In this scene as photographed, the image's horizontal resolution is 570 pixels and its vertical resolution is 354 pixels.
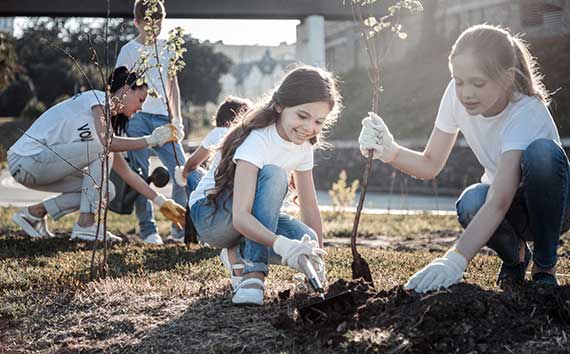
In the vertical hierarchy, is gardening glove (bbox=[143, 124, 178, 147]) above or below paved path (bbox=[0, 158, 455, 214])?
above

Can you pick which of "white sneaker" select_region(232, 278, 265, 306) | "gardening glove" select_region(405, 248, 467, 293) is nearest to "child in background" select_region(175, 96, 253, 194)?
"white sneaker" select_region(232, 278, 265, 306)

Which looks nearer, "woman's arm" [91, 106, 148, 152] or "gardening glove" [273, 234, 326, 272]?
"gardening glove" [273, 234, 326, 272]

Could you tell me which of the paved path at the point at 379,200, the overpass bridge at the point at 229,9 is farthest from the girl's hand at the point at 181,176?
the paved path at the point at 379,200

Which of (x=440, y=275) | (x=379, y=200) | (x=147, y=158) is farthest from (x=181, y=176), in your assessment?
(x=379, y=200)

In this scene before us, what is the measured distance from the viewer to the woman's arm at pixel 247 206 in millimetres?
3414

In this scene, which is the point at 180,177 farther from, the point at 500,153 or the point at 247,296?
the point at 500,153

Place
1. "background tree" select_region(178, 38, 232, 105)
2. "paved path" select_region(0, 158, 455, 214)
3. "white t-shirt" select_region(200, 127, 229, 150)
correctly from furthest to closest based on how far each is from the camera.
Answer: "background tree" select_region(178, 38, 232, 105) → "paved path" select_region(0, 158, 455, 214) → "white t-shirt" select_region(200, 127, 229, 150)

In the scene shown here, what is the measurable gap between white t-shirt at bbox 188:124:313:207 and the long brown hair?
0.16 feet

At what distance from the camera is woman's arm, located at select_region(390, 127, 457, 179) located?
12.2 feet

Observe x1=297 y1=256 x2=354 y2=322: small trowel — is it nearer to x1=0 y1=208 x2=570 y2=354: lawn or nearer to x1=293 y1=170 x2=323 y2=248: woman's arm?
x1=0 y1=208 x2=570 y2=354: lawn

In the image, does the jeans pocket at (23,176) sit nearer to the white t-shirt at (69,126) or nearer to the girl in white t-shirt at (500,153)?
the white t-shirt at (69,126)

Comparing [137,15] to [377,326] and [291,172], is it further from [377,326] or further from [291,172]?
[377,326]

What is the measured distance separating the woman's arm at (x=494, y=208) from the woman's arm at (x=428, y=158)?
45 centimetres

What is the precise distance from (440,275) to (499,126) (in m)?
0.80
